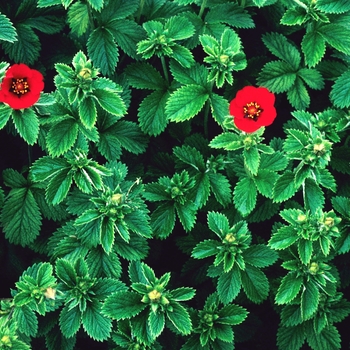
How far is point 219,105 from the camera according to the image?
98.7 inches

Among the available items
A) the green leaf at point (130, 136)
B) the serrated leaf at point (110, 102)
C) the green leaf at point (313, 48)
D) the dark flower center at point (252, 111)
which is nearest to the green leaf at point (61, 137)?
the serrated leaf at point (110, 102)

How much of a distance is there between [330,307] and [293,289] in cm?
31

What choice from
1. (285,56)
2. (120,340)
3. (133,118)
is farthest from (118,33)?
(120,340)

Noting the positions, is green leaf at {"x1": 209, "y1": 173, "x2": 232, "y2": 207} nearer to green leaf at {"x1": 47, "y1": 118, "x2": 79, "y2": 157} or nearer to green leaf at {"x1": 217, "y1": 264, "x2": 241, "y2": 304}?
green leaf at {"x1": 217, "y1": 264, "x2": 241, "y2": 304}

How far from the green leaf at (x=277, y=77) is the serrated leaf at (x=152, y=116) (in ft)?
1.57

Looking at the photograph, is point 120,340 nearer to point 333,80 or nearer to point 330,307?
point 330,307

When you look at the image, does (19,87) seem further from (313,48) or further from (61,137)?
→ (313,48)

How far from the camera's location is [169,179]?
2.46 metres

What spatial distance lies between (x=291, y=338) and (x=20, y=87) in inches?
60.4

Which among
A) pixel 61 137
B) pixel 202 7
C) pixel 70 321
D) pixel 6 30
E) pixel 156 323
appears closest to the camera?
pixel 156 323

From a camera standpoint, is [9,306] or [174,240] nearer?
[9,306]

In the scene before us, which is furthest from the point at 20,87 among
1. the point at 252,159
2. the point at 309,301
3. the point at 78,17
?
the point at 309,301

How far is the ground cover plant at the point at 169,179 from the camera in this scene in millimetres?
2168

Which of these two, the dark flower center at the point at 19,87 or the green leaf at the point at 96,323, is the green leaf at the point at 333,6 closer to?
the dark flower center at the point at 19,87
